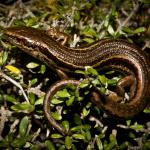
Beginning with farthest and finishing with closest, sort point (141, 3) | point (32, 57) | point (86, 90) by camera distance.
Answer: point (141, 3) < point (32, 57) < point (86, 90)

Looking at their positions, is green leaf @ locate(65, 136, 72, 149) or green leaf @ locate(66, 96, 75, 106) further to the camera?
green leaf @ locate(66, 96, 75, 106)

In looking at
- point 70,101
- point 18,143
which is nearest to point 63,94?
→ point 70,101

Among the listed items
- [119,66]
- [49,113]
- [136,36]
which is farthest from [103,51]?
[49,113]

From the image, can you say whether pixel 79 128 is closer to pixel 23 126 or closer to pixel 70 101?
pixel 70 101

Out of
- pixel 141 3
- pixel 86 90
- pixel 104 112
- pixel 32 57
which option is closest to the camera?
pixel 86 90

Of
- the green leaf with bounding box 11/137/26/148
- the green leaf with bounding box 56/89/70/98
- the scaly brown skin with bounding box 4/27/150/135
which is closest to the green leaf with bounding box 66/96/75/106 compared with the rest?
the green leaf with bounding box 56/89/70/98

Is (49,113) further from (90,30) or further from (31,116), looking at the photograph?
(90,30)

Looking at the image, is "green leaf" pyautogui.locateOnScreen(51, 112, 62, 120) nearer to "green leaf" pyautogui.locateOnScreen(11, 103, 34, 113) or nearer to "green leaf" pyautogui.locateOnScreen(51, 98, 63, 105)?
"green leaf" pyautogui.locateOnScreen(51, 98, 63, 105)

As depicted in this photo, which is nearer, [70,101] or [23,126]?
[23,126]

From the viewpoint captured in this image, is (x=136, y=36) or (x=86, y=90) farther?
(x=136, y=36)
